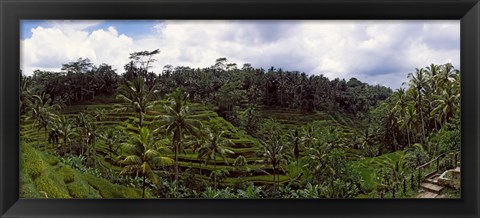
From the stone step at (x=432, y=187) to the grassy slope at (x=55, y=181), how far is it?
1098mm

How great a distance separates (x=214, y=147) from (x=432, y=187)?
33.3 inches

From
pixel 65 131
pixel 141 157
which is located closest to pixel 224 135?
pixel 141 157

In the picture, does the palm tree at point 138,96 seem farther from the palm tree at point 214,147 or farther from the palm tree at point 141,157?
the palm tree at point 214,147

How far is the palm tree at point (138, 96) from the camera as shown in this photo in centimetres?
171

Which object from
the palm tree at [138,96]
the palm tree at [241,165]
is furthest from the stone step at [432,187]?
the palm tree at [138,96]

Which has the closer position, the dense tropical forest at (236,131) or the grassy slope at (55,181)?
the grassy slope at (55,181)

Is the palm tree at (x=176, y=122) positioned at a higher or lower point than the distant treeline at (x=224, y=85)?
lower

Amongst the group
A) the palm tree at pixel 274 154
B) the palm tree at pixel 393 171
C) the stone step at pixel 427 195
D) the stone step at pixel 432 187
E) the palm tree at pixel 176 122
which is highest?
the palm tree at pixel 176 122

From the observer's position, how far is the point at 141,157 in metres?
1.69

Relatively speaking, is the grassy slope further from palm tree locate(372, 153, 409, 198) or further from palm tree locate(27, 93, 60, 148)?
palm tree locate(372, 153, 409, 198)

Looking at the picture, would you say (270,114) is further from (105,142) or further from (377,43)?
(105,142)
